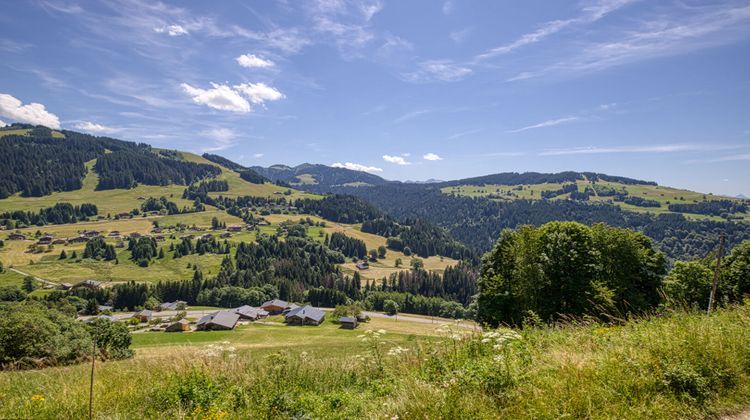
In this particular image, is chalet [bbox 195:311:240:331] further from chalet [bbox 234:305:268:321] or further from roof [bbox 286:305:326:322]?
roof [bbox 286:305:326:322]

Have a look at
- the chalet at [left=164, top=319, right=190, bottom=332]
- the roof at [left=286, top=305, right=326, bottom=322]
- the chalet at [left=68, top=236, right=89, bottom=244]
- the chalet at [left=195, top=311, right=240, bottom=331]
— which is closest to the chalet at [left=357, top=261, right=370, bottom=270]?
the roof at [left=286, top=305, right=326, bottom=322]

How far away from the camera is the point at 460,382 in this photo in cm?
543

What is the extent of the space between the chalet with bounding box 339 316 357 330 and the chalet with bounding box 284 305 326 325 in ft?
20.9

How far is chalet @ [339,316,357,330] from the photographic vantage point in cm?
8031

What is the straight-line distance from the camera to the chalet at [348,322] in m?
80.3

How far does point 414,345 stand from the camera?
345 inches

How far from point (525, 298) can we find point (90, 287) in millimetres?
126313

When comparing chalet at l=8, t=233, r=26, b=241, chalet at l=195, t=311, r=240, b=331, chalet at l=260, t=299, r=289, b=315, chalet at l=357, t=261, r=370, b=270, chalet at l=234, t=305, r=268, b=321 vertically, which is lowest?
chalet at l=357, t=261, r=370, b=270

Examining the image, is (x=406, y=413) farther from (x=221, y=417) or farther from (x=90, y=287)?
(x=90, y=287)

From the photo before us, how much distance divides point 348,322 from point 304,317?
38.3 feet

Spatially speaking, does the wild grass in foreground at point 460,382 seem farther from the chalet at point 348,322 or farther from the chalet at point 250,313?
the chalet at point 250,313

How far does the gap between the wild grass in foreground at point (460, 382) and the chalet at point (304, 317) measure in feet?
261

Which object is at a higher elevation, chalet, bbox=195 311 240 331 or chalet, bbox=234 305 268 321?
chalet, bbox=195 311 240 331

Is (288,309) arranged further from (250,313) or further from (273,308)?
(250,313)
